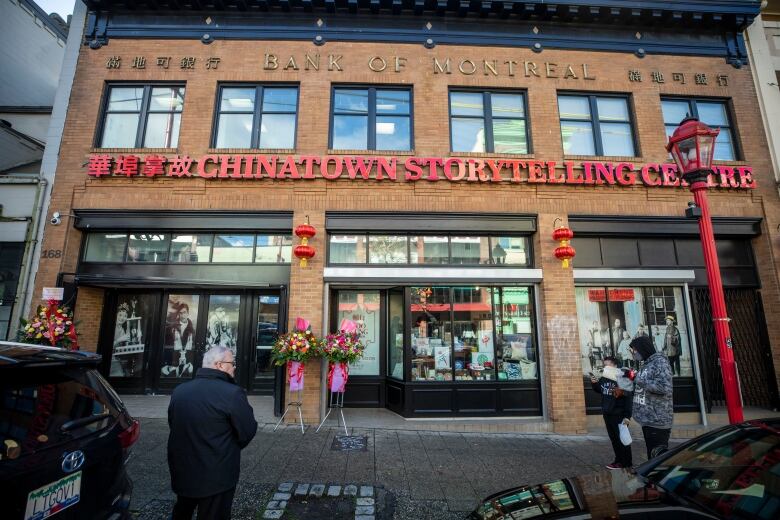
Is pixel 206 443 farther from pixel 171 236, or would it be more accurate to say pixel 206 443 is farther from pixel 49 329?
pixel 171 236

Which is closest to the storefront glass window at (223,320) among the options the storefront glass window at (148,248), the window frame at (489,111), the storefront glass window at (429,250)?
the storefront glass window at (148,248)

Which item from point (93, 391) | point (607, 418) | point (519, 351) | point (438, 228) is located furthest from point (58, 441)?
point (519, 351)

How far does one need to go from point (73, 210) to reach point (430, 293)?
28.1ft

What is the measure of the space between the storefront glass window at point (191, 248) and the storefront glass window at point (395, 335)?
4.59m

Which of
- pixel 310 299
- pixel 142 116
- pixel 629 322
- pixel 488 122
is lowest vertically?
pixel 629 322

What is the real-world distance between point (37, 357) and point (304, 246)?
5.54 m

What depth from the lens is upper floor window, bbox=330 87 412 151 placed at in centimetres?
902

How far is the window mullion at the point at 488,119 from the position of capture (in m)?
9.05

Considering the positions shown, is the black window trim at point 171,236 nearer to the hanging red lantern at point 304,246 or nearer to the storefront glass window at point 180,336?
the hanging red lantern at point 304,246

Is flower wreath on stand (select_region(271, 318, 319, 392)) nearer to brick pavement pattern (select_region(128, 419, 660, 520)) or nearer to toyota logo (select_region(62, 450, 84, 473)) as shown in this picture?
brick pavement pattern (select_region(128, 419, 660, 520))

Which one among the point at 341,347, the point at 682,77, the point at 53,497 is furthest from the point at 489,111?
the point at 53,497

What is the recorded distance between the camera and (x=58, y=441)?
2383mm

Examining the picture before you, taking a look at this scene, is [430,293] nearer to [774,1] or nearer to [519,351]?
[519,351]

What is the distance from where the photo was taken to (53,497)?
2232 millimetres
